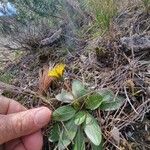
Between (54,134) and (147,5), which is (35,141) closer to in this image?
(54,134)

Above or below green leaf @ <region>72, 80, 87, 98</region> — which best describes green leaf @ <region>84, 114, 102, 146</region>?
below

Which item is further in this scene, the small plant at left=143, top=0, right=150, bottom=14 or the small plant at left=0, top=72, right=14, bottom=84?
the small plant at left=0, top=72, right=14, bottom=84

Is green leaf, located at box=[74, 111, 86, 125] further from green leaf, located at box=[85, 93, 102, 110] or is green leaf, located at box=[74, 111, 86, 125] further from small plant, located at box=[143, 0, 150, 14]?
small plant, located at box=[143, 0, 150, 14]

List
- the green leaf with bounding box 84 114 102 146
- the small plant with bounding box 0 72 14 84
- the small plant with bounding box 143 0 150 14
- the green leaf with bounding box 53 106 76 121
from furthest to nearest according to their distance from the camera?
the small plant with bounding box 0 72 14 84, the small plant with bounding box 143 0 150 14, the green leaf with bounding box 53 106 76 121, the green leaf with bounding box 84 114 102 146

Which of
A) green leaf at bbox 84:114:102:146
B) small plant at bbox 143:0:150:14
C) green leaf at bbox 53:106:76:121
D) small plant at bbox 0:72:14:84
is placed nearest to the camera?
green leaf at bbox 84:114:102:146

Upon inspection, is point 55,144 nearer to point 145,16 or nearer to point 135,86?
point 135,86

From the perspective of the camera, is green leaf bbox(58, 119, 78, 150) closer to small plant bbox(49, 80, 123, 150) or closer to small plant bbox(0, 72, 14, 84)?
small plant bbox(49, 80, 123, 150)

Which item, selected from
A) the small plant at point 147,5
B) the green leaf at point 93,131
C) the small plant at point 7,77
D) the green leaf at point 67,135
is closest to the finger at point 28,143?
the green leaf at point 67,135

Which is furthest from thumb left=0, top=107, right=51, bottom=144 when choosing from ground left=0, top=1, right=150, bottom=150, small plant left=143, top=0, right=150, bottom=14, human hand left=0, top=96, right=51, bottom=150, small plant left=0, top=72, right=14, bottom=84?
small plant left=143, top=0, right=150, bottom=14

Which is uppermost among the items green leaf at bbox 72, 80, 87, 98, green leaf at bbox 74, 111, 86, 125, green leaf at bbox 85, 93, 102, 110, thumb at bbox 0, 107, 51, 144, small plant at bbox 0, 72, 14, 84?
small plant at bbox 0, 72, 14, 84
